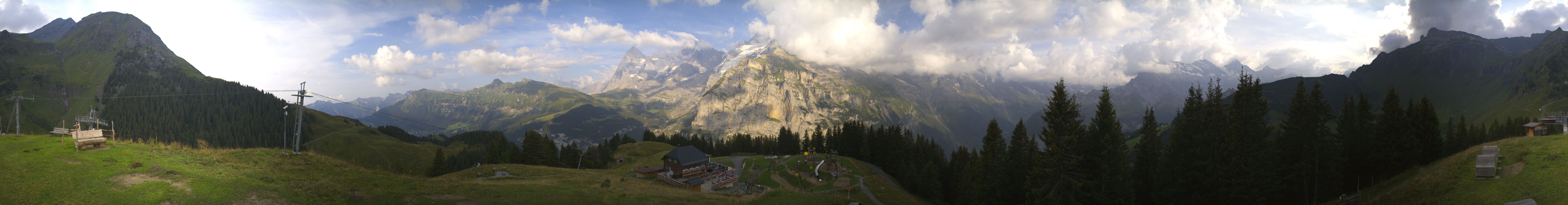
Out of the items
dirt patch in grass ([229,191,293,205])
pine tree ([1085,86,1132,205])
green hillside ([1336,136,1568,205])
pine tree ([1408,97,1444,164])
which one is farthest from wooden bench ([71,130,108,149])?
pine tree ([1408,97,1444,164])

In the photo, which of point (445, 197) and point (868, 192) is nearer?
point (445, 197)

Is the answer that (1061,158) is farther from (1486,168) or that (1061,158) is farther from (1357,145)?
(1357,145)

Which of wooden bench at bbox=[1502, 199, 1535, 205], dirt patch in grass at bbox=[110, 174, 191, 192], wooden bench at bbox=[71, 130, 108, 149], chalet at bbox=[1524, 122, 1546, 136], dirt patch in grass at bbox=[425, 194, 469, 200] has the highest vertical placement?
chalet at bbox=[1524, 122, 1546, 136]

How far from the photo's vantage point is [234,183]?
70.9ft

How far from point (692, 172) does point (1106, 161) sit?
147ft

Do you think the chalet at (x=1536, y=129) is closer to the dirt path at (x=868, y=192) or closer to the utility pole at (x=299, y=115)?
the dirt path at (x=868, y=192)

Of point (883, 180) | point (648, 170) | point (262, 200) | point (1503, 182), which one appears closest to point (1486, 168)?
point (1503, 182)

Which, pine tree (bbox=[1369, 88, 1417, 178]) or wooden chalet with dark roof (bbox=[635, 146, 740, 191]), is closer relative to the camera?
pine tree (bbox=[1369, 88, 1417, 178])

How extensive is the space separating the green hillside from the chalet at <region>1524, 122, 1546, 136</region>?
26.6 ft

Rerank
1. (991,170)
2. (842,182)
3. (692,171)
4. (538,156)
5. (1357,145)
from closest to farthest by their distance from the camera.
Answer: (1357,145), (991,170), (692,171), (842,182), (538,156)

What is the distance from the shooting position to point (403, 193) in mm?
25641

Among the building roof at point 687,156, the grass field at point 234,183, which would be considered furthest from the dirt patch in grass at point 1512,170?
the building roof at point 687,156

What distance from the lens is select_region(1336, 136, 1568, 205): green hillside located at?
80.2 ft

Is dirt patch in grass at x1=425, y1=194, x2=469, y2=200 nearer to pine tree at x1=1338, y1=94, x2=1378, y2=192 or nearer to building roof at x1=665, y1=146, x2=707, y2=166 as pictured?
building roof at x1=665, y1=146, x2=707, y2=166
